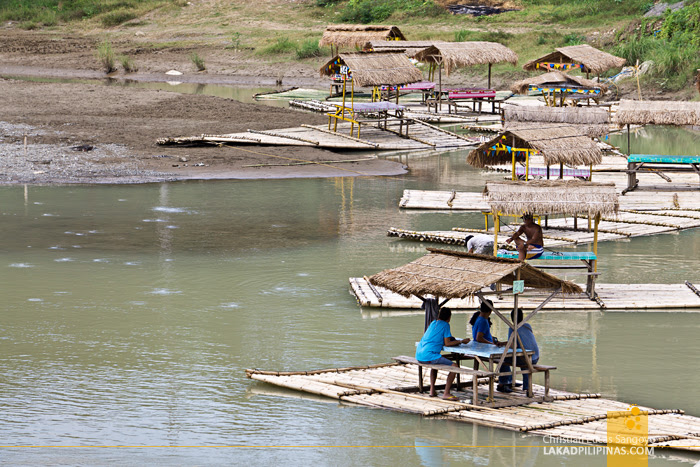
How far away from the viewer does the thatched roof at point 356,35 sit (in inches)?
1745

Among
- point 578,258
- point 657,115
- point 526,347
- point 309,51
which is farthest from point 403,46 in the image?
point 526,347

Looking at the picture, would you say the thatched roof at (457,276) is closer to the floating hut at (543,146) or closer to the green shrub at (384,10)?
the floating hut at (543,146)

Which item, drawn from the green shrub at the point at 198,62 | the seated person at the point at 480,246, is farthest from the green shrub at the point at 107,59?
the seated person at the point at 480,246

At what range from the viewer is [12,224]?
2041 centimetres

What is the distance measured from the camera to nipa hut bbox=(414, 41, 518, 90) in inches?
1501

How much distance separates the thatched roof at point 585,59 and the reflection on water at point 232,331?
17.2 metres

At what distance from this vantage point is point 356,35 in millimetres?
44500

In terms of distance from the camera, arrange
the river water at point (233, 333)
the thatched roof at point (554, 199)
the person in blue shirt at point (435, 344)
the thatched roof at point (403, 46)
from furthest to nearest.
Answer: the thatched roof at point (403, 46) < the thatched roof at point (554, 199) < the person in blue shirt at point (435, 344) < the river water at point (233, 333)

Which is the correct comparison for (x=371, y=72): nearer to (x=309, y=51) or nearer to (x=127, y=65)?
(x=309, y=51)

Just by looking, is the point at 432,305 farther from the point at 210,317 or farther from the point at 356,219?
the point at 356,219

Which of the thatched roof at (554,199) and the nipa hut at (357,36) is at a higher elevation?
the nipa hut at (357,36)

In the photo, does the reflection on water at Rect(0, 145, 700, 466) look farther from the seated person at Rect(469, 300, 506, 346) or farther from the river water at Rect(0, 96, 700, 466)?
the seated person at Rect(469, 300, 506, 346)

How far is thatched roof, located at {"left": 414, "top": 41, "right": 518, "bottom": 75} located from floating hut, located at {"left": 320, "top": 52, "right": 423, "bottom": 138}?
16.2 ft

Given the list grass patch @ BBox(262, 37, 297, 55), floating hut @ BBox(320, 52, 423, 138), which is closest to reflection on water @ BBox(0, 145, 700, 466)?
floating hut @ BBox(320, 52, 423, 138)
